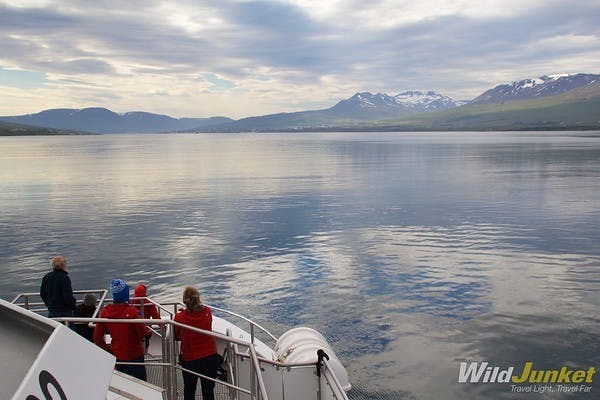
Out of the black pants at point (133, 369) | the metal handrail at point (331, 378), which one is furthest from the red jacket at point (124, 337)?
the metal handrail at point (331, 378)

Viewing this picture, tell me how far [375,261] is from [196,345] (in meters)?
23.4

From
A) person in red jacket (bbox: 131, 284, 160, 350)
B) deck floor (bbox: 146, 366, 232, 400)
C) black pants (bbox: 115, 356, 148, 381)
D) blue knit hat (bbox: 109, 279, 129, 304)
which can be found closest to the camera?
blue knit hat (bbox: 109, 279, 129, 304)

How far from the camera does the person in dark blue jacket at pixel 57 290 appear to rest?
11.3 m

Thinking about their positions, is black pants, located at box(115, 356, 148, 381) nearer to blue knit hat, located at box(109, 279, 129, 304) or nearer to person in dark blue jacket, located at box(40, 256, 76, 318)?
blue knit hat, located at box(109, 279, 129, 304)

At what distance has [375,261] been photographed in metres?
31.6

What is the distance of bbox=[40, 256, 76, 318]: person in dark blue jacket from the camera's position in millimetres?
11297

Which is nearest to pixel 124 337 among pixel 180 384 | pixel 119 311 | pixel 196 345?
pixel 119 311

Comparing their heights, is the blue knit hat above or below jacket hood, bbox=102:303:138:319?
above

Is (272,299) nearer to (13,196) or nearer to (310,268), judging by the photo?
(310,268)

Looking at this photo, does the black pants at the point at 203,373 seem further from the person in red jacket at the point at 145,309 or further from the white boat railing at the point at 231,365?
the person in red jacket at the point at 145,309

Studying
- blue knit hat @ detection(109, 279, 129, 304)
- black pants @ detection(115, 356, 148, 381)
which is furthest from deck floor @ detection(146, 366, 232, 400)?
blue knit hat @ detection(109, 279, 129, 304)

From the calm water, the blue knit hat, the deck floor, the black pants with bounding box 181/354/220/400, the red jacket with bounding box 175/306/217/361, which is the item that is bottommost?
the calm water

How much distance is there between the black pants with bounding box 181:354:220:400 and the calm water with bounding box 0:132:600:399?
26.9 feet

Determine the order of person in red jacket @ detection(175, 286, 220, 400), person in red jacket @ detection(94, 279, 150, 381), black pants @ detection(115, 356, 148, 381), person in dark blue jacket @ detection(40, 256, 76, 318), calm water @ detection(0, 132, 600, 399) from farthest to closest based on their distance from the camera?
1. calm water @ detection(0, 132, 600, 399)
2. person in dark blue jacket @ detection(40, 256, 76, 318)
3. black pants @ detection(115, 356, 148, 381)
4. person in red jacket @ detection(175, 286, 220, 400)
5. person in red jacket @ detection(94, 279, 150, 381)
